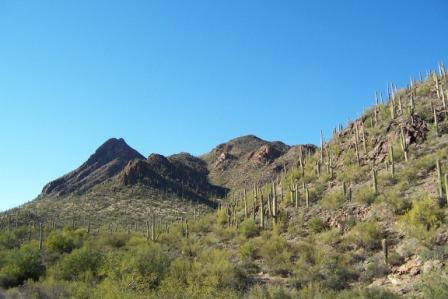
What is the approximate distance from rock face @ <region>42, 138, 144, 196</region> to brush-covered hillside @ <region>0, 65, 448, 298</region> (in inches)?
1184

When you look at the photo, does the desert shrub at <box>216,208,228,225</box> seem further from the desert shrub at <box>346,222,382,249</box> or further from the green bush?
the desert shrub at <box>346,222,382,249</box>

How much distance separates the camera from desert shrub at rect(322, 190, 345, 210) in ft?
92.4

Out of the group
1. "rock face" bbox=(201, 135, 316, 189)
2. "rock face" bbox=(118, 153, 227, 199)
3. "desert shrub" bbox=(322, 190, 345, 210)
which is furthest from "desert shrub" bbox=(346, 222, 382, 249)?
"rock face" bbox=(118, 153, 227, 199)

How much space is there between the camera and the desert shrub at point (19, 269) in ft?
84.9

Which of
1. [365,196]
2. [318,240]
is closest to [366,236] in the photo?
[318,240]

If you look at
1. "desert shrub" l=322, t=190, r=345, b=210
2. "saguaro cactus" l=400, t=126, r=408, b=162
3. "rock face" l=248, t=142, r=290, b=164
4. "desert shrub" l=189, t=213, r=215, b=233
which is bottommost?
"desert shrub" l=189, t=213, r=215, b=233

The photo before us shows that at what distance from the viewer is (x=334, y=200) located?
2845 cm

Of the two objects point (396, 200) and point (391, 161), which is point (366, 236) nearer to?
point (396, 200)

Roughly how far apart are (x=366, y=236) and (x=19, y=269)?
1744cm

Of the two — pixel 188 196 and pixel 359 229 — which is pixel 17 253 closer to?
pixel 359 229

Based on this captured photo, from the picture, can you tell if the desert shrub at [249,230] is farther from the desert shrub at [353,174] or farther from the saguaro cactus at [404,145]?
the saguaro cactus at [404,145]

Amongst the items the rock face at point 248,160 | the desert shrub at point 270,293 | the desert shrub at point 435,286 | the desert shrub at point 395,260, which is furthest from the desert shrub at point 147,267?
the rock face at point 248,160

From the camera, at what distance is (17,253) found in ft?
92.4

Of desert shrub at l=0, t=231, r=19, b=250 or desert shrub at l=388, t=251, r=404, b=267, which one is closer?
desert shrub at l=388, t=251, r=404, b=267
